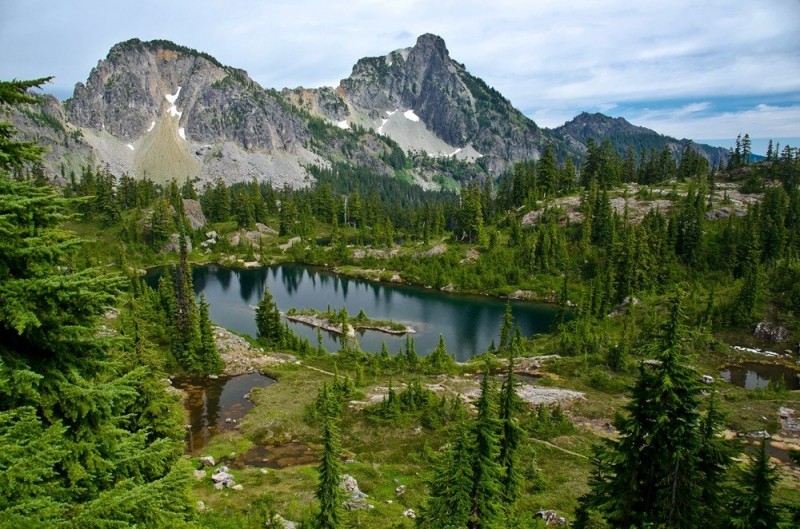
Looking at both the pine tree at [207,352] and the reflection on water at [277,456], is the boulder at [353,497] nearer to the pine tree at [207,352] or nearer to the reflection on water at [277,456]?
the reflection on water at [277,456]

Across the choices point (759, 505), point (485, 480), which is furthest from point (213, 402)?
point (759, 505)

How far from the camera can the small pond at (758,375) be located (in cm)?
6594

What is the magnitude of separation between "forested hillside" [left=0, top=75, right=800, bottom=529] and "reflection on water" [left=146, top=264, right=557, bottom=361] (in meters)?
6.30

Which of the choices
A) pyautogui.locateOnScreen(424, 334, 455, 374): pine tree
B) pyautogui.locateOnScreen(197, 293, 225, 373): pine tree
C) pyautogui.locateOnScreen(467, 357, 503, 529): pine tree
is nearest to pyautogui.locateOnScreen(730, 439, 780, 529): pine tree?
pyautogui.locateOnScreen(467, 357, 503, 529): pine tree

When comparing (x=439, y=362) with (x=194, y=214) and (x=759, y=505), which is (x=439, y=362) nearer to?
(x=759, y=505)

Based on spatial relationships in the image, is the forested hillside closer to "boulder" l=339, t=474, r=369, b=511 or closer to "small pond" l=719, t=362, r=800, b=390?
"boulder" l=339, t=474, r=369, b=511

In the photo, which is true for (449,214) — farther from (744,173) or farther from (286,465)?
(286,465)

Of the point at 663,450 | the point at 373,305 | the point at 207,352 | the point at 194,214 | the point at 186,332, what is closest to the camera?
the point at 663,450

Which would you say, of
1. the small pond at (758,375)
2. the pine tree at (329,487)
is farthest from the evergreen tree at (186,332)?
the small pond at (758,375)

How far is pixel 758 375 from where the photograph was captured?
2717 inches

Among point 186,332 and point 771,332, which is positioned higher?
point 186,332

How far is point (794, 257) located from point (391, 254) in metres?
99.5

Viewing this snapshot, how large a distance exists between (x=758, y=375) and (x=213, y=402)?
2953 inches

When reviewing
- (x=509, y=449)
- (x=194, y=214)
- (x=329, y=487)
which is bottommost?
(x=329, y=487)
